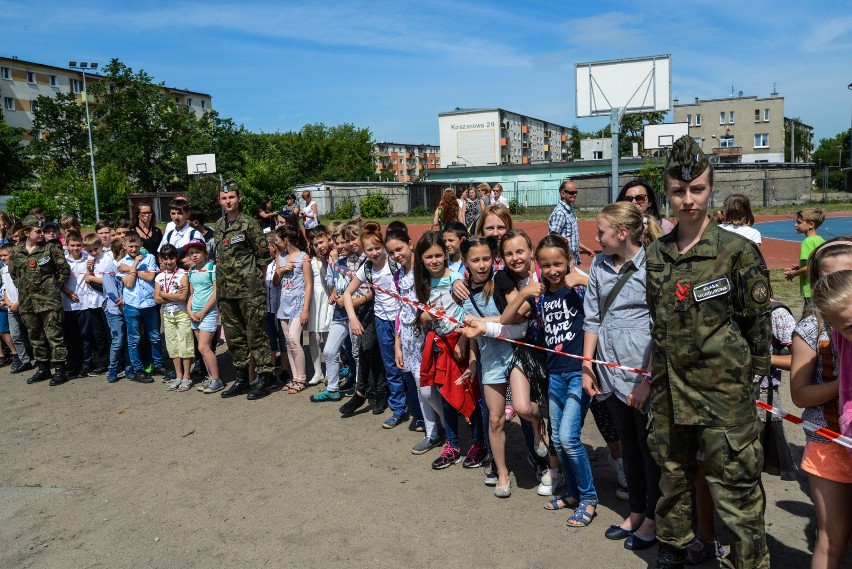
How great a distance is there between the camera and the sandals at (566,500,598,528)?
4.30m

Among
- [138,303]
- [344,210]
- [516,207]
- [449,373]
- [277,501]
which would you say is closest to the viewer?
[277,501]

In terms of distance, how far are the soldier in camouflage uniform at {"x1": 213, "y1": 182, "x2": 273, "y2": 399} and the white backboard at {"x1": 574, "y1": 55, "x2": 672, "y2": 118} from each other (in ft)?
51.9

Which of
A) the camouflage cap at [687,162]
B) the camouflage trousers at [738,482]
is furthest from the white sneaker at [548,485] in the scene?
the camouflage cap at [687,162]

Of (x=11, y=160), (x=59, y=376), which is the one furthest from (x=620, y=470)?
(x=11, y=160)

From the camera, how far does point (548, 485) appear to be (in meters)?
4.81

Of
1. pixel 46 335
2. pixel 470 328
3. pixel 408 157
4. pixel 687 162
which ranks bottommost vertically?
pixel 46 335

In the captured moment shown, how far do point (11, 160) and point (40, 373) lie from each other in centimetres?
6498

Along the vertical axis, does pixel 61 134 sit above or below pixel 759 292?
above

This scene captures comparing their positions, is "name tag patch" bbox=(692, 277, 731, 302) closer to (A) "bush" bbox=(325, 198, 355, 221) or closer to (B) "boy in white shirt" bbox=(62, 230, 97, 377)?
(B) "boy in white shirt" bbox=(62, 230, 97, 377)

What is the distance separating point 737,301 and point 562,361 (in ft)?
4.76

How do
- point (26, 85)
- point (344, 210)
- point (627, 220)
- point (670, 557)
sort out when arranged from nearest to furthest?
point (670, 557) → point (627, 220) → point (344, 210) → point (26, 85)

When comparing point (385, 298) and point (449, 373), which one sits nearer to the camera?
point (449, 373)

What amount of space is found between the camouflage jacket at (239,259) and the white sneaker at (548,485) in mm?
4006

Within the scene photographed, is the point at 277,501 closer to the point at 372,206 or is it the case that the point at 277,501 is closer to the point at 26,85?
the point at 372,206
